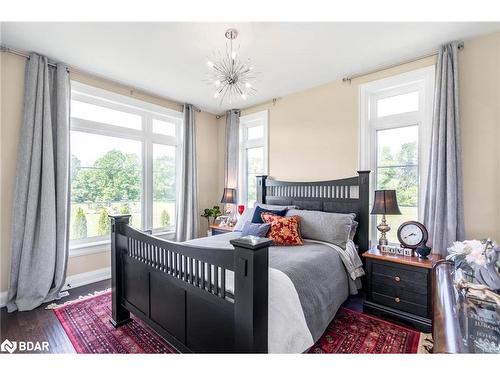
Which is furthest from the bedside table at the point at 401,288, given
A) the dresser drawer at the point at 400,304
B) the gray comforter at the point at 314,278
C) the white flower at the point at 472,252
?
the white flower at the point at 472,252

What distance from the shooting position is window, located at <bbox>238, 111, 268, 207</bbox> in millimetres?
4168

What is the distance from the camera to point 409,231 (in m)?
2.32

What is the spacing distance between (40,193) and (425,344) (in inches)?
154

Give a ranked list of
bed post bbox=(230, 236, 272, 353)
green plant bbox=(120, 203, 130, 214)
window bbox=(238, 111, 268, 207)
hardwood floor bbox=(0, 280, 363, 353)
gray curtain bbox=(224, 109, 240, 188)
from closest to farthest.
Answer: bed post bbox=(230, 236, 272, 353) < hardwood floor bbox=(0, 280, 363, 353) < green plant bbox=(120, 203, 130, 214) < window bbox=(238, 111, 268, 207) < gray curtain bbox=(224, 109, 240, 188)

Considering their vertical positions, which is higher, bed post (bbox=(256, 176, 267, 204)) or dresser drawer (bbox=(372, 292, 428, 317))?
bed post (bbox=(256, 176, 267, 204))

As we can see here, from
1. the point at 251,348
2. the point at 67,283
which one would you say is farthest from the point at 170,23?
the point at 67,283

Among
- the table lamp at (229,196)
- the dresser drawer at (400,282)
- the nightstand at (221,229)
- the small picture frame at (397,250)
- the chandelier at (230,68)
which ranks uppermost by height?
the chandelier at (230,68)

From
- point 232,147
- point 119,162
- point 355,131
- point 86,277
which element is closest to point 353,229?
point 355,131

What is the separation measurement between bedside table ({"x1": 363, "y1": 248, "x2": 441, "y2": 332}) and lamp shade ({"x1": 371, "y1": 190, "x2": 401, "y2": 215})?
412 mm

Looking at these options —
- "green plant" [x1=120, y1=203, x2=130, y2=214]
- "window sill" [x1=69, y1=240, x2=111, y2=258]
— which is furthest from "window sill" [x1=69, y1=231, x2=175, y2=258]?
"green plant" [x1=120, y1=203, x2=130, y2=214]

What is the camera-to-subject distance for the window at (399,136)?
2596 mm

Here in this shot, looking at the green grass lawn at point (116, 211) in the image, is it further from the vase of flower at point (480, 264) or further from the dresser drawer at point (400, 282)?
the vase of flower at point (480, 264)

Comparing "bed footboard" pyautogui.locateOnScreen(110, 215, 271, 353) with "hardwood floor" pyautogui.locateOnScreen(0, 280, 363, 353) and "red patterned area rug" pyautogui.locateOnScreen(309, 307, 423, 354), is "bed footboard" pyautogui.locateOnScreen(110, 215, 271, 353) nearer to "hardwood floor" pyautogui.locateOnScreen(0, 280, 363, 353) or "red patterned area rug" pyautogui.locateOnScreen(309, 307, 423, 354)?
"hardwood floor" pyautogui.locateOnScreen(0, 280, 363, 353)

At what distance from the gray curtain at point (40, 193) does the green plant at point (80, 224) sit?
0.33 metres
